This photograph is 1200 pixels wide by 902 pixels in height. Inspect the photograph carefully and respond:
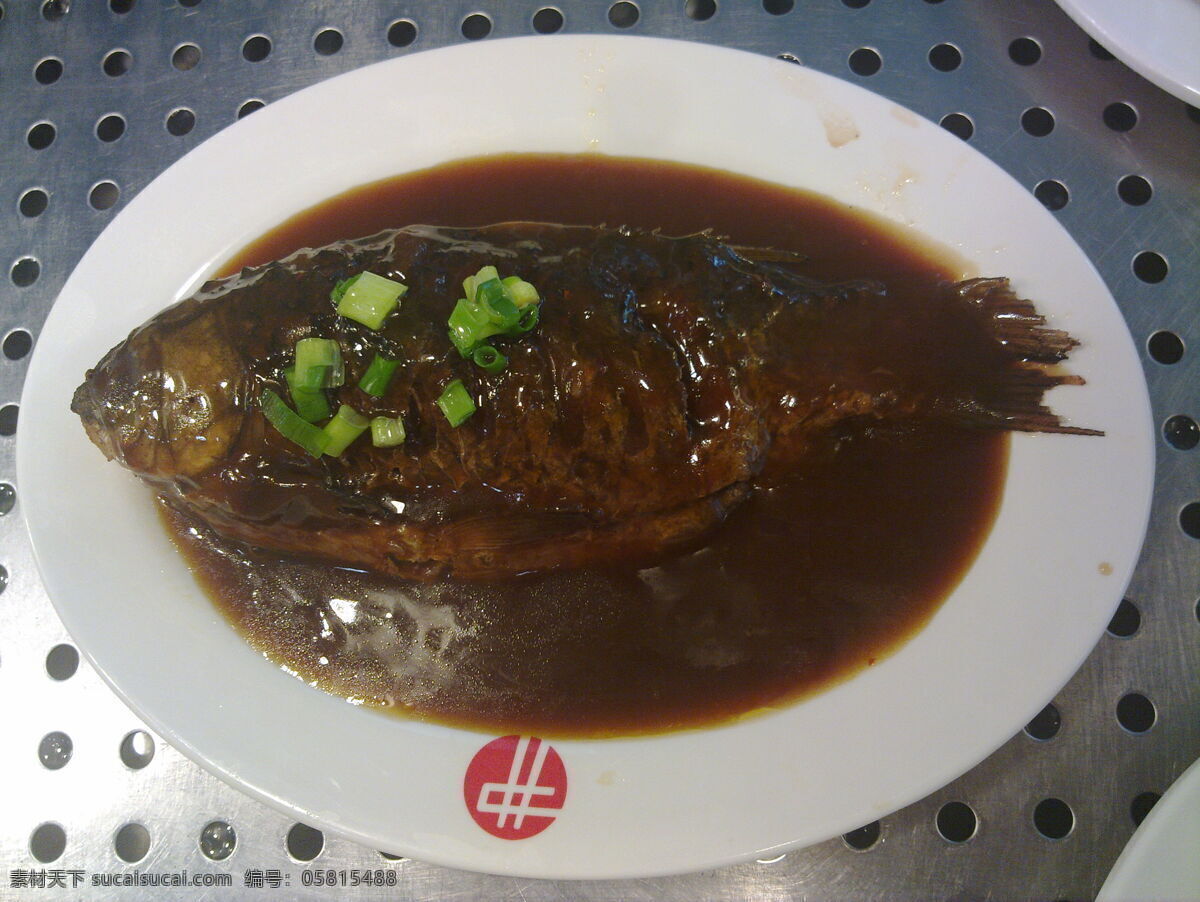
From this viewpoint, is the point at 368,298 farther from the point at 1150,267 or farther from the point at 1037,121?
the point at 1150,267

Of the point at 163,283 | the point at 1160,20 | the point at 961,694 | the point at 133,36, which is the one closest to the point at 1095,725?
the point at 961,694

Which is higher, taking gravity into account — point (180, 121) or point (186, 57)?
point (186, 57)

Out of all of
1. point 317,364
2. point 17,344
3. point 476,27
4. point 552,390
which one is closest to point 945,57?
point 476,27

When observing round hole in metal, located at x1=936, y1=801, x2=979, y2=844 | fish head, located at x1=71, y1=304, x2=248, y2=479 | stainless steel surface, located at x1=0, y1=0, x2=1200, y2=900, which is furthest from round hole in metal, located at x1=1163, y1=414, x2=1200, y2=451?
fish head, located at x1=71, y1=304, x2=248, y2=479

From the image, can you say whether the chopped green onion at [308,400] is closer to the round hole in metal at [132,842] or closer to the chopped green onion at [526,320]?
the chopped green onion at [526,320]

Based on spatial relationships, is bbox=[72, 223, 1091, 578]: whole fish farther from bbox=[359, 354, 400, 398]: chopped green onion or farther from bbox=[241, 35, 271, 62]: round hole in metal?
bbox=[241, 35, 271, 62]: round hole in metal

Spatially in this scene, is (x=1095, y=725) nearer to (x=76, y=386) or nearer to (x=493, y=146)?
(x=493, y=146)

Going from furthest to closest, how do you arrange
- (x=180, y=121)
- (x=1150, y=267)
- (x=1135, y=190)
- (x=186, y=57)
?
(x=186, y=57)
(x=180, y=121)
(x=1135, y=190)
(x=1150, y=267)
